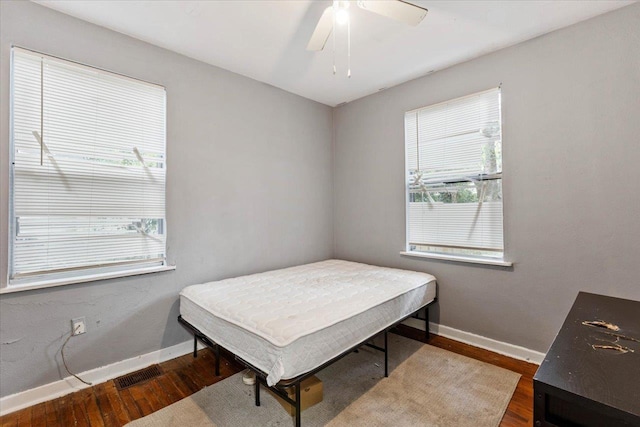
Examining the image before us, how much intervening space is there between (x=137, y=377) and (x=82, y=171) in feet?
5.11

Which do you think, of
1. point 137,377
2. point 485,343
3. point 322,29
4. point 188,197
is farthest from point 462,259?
point 137,377

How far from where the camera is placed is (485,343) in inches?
101

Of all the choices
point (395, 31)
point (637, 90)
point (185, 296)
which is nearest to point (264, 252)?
point (185, 296)

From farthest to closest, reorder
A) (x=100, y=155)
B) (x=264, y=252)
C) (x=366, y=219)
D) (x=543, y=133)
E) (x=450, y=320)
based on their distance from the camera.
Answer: (x=366, y=219), (x=264, y=252), (x=450, y=320), (x=543, y=133), (x=100, y=155)

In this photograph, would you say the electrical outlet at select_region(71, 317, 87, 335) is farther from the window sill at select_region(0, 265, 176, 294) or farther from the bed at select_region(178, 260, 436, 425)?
the bed at select_region(178, 260, 436, 425)

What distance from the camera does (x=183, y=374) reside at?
7.22 ft

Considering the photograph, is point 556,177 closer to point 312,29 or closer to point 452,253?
point 452,253

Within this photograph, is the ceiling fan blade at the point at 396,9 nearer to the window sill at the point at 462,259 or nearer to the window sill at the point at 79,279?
the window sill at the point at 462,259

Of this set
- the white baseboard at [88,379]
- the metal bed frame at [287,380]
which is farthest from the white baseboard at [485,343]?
the white baseboard at [88,379]

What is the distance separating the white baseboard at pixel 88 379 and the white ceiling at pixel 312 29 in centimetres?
250

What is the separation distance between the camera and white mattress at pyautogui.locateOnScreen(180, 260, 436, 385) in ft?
5.00

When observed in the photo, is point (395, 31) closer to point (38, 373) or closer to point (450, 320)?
point (450, 320)

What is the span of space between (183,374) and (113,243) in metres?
1.13

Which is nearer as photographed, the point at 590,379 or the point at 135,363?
the point at 590,379
